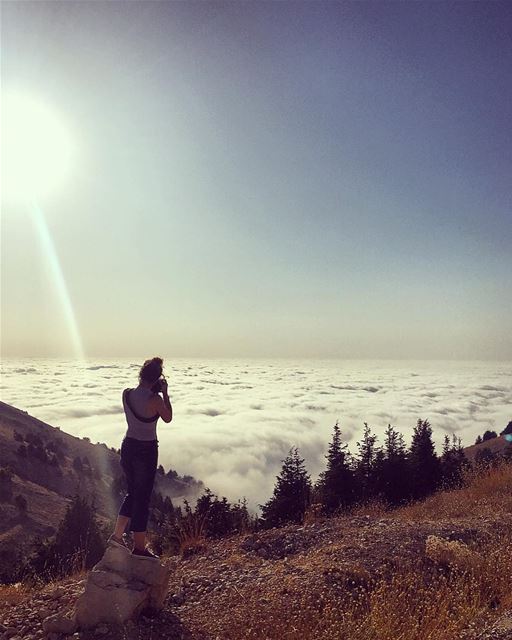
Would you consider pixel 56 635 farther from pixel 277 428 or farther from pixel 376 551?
pixel 277 428

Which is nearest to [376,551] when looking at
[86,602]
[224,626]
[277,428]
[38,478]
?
[224,626]

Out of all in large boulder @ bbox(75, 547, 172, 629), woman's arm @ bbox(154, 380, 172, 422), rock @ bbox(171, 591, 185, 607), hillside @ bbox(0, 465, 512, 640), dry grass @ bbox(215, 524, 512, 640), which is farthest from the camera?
rock @ bbox(171, 591, 185, 607)

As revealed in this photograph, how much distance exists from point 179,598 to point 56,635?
1.69 m

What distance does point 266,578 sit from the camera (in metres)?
6.53

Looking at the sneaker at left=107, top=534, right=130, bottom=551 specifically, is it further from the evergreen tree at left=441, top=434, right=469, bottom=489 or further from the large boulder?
the evergreen tree at left=441, top=434, right=469, bottom=489

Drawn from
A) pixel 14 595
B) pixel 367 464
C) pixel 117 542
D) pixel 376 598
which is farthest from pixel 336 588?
pixel 367 464

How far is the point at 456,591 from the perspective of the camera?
18.2 feet

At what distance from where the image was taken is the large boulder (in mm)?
4934

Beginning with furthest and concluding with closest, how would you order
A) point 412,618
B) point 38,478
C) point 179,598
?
point 38,478, point 179,598, point 412,618

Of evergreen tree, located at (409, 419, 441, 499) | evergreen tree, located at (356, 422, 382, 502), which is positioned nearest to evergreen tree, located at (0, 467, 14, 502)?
evergreen tree, located at (356, 422, 382, 502)

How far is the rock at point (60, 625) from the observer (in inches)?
191

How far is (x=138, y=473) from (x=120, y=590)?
4.23 ft

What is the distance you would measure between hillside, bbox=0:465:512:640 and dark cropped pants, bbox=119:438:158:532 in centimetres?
115

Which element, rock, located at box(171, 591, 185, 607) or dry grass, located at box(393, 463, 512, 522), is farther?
dry grass, located at box(393, 463, 512, 522)
